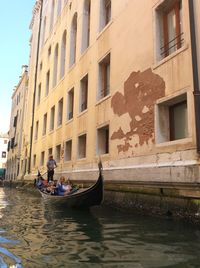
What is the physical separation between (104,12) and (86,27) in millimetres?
1854

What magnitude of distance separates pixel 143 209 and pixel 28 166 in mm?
15838

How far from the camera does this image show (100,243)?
4.22m

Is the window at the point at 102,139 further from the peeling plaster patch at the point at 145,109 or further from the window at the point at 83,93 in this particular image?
the peeling plaster patch at the point at 145,109

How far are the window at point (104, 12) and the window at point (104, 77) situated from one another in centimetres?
143

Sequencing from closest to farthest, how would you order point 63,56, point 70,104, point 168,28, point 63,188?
1. point 168,28
2. point 63,188
3. point 70,104
4. point 63,56

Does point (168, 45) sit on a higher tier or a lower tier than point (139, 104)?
higher

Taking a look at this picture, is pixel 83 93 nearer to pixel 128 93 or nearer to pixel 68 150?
pixel 68 150

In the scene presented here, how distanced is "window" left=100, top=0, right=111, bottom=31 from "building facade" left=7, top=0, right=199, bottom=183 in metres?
0.04

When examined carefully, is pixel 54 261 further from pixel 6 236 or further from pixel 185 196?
pixel 185 196

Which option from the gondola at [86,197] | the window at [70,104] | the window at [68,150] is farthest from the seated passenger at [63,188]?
the window at [70,104]

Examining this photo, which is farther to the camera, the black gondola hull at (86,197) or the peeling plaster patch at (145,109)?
the peeling plaster patch at (145,109)

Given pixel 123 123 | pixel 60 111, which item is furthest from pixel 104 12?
pixel 60 111

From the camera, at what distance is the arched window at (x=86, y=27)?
13.9 meters

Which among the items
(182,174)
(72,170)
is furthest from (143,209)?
(72,170)
